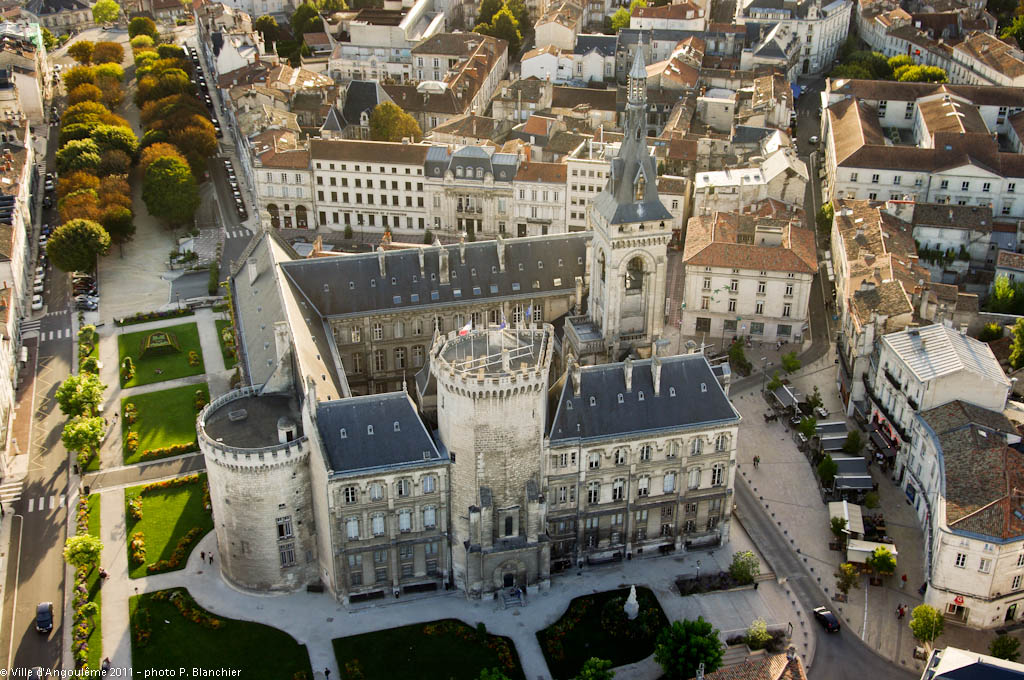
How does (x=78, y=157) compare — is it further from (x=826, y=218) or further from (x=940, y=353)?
(x=940, y=353)

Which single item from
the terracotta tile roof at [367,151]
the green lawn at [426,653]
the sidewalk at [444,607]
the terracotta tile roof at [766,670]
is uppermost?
the terracotta tile roof at [367,151]

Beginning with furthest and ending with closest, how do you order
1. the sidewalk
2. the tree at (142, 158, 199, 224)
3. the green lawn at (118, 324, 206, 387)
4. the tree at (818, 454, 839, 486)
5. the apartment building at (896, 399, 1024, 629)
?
the tree at (142, 158, 199, 224)
the green lawn at (118, 324, 206, 387)
the tree at (818, 454, 839, 486)
the sidewalk
the apartment building at (896, 399, 1024, 629)

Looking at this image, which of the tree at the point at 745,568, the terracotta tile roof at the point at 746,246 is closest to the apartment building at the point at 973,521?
the tree at the point at 745,568

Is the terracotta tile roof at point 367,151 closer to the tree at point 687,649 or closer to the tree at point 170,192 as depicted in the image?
the tree at point 170,192

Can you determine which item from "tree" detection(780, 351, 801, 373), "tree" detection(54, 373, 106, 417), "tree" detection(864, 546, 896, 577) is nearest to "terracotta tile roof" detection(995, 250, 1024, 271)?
"tree" detection(780, 351, 801, 373)

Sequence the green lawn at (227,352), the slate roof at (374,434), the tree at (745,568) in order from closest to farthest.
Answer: the slate roof at (374,434)
the tree at (745,568)
the green lawn at (227,352)

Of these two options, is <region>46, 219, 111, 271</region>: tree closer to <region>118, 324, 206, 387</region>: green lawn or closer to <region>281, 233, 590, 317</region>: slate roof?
<region>118, 324, 206, 387</region>: green lawn
